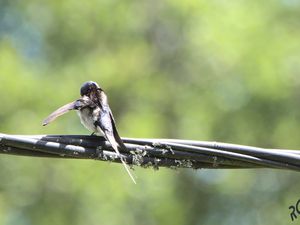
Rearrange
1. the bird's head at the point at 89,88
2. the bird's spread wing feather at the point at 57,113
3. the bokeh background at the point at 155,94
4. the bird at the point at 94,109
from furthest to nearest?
1. the bokeh background at the point at 155,94
2. the bird's head at the point at 89,88
3. the bird at the point at 94,109
4. the bird's spread wing feather at the point at 57,113

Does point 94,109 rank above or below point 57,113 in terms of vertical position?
above

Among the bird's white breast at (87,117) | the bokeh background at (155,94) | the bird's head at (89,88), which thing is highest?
the bokeh background at (155,94)

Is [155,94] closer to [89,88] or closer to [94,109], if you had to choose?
[89,88]

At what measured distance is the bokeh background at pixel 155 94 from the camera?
11.5m

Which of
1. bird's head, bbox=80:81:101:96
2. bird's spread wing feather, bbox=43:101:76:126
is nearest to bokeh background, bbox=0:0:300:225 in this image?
bird's head, bbox=80:81:101:96

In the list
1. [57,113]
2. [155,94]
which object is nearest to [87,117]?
[57,113]

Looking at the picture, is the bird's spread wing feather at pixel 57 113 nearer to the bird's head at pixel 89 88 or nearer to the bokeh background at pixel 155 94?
the bird's head at pixel 89 88

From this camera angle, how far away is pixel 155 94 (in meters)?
13.1

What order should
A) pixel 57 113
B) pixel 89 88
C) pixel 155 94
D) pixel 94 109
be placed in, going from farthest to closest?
pixel 155 94 < pixel 89 88 < pixel 94 109 < pixel 57 113

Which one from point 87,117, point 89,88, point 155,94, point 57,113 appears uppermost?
point 155,94

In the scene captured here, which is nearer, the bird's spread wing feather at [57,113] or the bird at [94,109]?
the bird's spread wing feather at [57,113]

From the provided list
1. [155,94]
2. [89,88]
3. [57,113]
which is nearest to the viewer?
[57,113]


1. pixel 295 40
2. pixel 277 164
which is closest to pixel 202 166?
pixel 277 164

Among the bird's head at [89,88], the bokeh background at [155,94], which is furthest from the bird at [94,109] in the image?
the bokeh background at [155,94]
